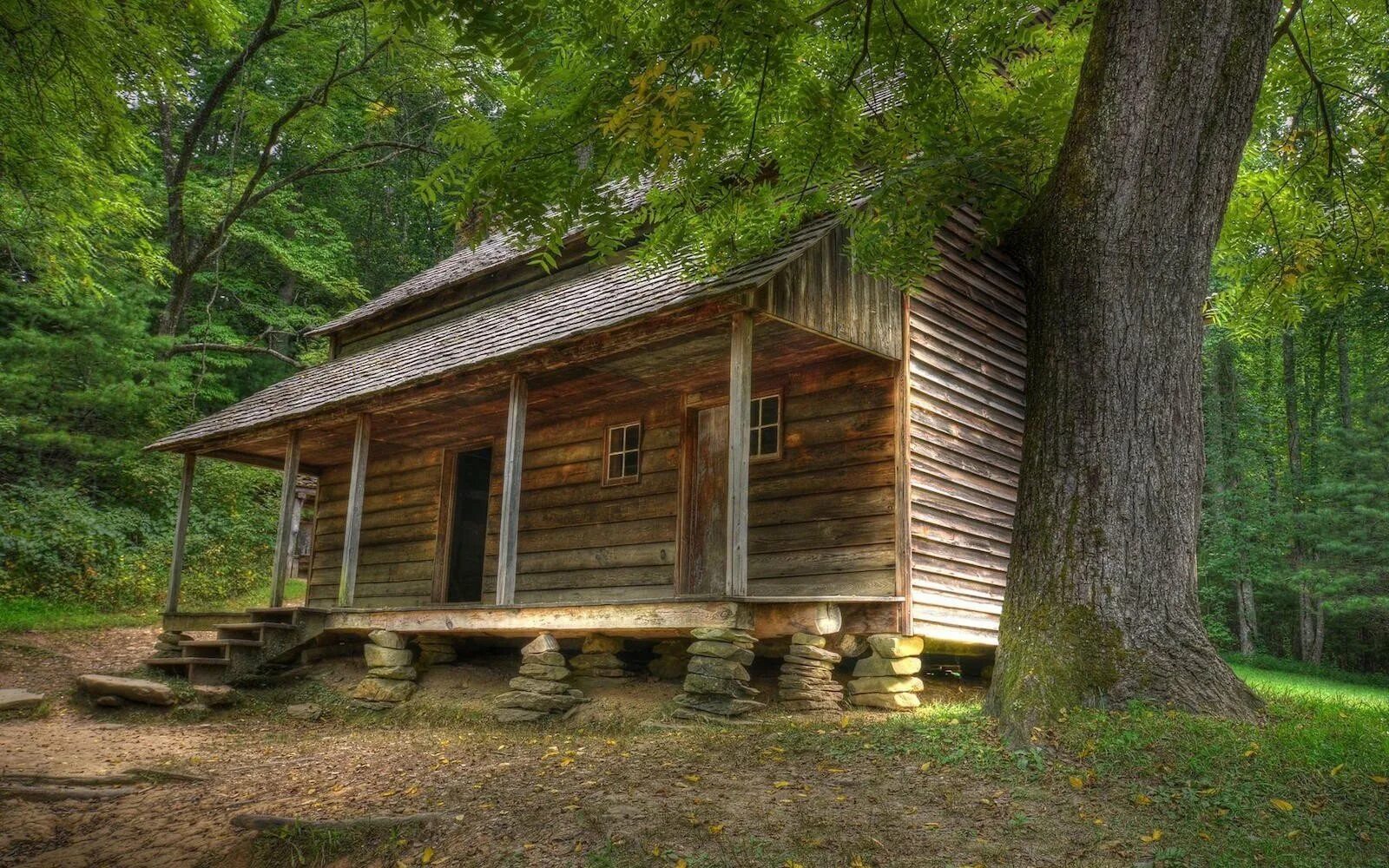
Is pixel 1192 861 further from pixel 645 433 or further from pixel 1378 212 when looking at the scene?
pixel 645 433

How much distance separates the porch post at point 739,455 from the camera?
8023 millimetres

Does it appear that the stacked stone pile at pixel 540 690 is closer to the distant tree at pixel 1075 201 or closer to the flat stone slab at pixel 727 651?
the flat stone slab at pixel 727 651

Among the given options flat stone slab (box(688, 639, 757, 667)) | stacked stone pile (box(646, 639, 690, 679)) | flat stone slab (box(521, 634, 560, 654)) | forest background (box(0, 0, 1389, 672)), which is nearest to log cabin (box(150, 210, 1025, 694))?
flat stone slab (box(521, 634, 560, 654))

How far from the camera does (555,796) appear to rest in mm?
5957

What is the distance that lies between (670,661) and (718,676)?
2078 mm

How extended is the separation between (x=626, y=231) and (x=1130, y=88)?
343cm

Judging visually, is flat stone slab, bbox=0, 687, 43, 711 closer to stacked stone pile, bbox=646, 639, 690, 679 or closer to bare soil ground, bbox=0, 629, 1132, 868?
bare soil ground, bbox=0, 629, 1132, 868

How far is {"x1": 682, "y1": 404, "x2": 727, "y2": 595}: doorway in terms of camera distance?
11195mm

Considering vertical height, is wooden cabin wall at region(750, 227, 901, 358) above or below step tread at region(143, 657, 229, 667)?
above

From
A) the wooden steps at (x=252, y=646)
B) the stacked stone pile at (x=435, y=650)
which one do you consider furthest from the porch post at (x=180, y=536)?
the stacked stone pile at (x=435, y=650)

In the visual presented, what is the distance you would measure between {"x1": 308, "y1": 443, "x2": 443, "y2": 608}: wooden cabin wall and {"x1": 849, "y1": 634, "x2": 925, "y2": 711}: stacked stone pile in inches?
309

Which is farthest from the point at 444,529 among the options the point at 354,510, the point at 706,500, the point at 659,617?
→ the point at 659,617

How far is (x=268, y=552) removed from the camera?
2270 centimetres

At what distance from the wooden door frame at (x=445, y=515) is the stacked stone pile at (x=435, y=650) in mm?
2818
